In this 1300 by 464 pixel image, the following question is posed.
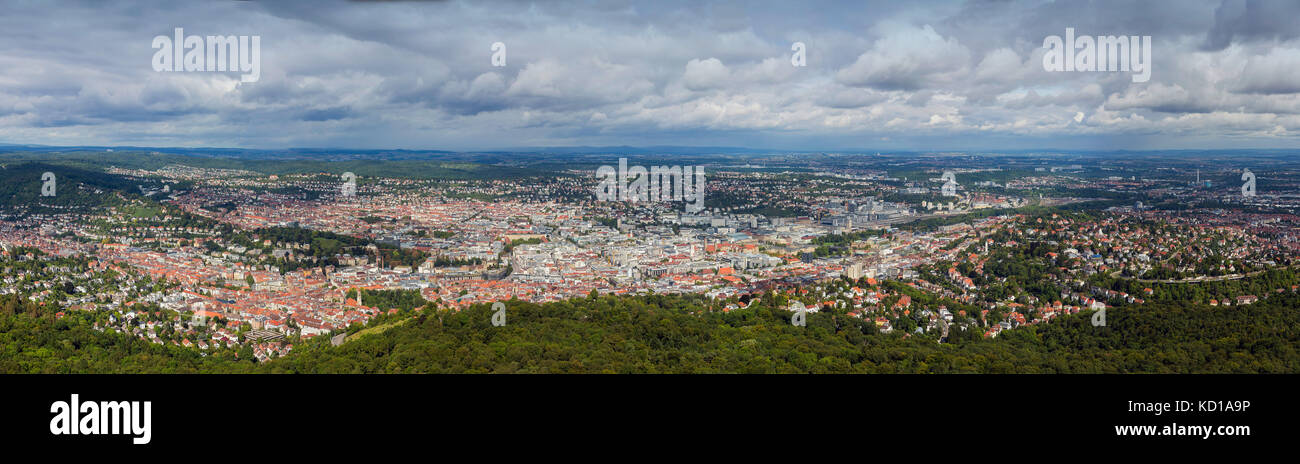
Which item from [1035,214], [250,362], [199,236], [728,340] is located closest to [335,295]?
[250,362]

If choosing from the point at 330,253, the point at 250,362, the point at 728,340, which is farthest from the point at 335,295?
the point at 728,340

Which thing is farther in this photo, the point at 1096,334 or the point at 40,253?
the point at 40,253
